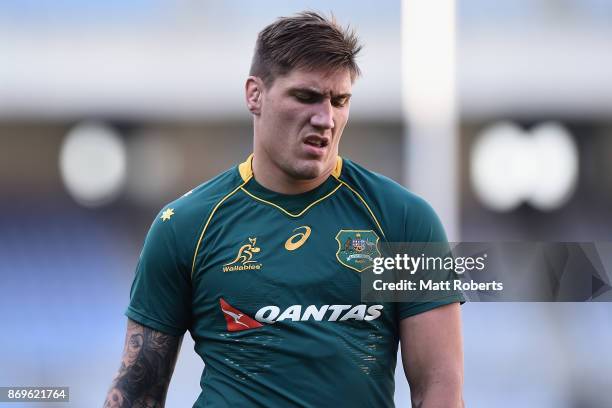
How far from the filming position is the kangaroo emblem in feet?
9.52

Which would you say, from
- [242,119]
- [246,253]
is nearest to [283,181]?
[246,253]

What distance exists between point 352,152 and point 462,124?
3.58 ft

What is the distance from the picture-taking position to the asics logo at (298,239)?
9.49ft

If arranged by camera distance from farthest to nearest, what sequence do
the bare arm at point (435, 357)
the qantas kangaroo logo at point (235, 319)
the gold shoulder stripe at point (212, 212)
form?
the gold shoulder stripe at point (212, 212), the qantas kangaroo logo at point (235, 319), the bare arm at point (435, 357)

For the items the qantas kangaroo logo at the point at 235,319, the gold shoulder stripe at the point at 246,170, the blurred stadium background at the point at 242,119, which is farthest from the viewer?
the blurred stadium background at the point at 242,119

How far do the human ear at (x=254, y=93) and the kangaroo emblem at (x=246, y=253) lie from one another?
47 cm

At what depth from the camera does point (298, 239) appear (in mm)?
2906

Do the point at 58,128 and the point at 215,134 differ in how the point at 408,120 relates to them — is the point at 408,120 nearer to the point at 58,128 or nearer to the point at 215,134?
the point at 215,134

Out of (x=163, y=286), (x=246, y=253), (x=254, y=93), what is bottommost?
(x=163, y=286)

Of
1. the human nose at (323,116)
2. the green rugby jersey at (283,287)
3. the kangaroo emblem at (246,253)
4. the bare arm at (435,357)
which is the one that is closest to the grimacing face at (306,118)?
the human nose at (323,116)

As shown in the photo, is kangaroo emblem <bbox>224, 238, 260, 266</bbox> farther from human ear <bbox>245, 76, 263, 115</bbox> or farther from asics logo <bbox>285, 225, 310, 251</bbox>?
human ear <bbox>245, 76, 263, 115</bbox>

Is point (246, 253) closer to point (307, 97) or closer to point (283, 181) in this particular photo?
point (283, 181)
